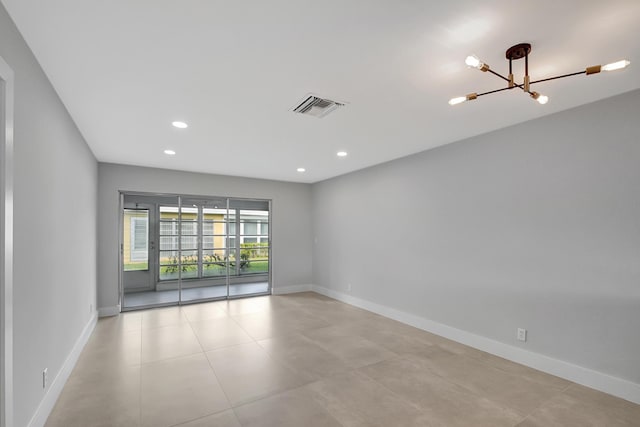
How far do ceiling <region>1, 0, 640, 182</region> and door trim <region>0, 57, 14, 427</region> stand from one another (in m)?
0.50

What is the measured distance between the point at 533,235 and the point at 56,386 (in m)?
4.91

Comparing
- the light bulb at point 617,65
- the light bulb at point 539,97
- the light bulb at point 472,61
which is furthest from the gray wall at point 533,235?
the light bulb at point 472,61

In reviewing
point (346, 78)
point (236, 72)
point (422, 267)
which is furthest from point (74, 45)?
point (422, 267)

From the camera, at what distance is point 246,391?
2.83 meters

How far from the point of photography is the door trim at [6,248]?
5.33ft

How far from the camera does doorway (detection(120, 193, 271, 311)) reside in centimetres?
668

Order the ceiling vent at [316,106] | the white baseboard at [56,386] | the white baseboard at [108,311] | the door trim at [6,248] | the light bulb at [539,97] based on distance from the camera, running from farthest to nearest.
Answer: the white baseboard at [108,311] < the ceiling vent at [316,106] < the white baseboard at [56,386] < the light bulb at [539,97] < the door trim at [6,248]

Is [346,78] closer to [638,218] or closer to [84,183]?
[638,218]

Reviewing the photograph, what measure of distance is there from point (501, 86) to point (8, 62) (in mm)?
3444

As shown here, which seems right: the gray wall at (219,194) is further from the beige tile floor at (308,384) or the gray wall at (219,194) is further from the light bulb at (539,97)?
the light bulb at (539,97)

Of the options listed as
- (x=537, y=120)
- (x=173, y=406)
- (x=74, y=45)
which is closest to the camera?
(x=74, y=45)

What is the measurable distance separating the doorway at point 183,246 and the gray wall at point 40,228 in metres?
2.90

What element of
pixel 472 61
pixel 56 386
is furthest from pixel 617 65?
pixel 56 386

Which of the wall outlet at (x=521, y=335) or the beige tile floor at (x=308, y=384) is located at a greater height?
the wall outlet at (x=521, y=335)
